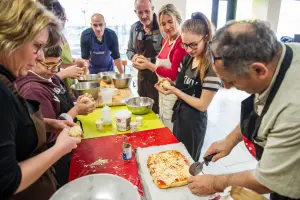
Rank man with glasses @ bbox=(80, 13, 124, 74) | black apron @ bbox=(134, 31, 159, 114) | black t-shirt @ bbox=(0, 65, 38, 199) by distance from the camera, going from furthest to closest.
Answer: man with glasses @ bbox=(80, 13, 124, 74)
black apron @ bbox=(134, 31, 159, 114)
black t-shirt @ bbox=(0, 65, 38, 199)

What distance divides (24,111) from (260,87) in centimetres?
95

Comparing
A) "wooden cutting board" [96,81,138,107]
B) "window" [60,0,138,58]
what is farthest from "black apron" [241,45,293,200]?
"window" [60,0,138,58]

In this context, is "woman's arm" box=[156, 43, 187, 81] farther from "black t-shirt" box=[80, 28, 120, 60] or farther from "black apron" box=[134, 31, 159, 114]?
"black t-shirt" box=[80, 28, 120, 60]

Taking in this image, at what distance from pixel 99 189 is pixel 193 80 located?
1.12m

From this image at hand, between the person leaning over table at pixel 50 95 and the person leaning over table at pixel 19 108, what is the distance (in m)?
0.42

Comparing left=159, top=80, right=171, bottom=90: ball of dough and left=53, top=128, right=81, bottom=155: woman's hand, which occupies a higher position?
left=53, top=128, right=81, bottom=155: woman's hand

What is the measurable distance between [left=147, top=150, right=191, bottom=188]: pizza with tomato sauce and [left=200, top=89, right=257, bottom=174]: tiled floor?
1.30 meters

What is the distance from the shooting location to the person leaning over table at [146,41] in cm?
284

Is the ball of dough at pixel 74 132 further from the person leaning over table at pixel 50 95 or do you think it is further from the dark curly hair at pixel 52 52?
the dark curly hair at pixel 52 52

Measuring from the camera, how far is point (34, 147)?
0.91 meters

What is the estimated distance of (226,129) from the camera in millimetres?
3604

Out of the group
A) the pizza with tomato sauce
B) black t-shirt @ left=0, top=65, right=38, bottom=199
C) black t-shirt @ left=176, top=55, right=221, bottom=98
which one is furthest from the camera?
black t-shirt @ left=176, top=55, right=221, bottom=98

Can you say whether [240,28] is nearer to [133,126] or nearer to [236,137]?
[236,137]

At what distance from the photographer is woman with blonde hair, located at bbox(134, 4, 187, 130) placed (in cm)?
230
